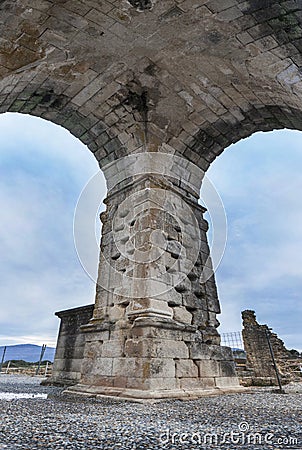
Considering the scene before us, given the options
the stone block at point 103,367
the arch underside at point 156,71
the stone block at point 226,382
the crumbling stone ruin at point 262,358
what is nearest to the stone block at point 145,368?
the stone block at point 103,367

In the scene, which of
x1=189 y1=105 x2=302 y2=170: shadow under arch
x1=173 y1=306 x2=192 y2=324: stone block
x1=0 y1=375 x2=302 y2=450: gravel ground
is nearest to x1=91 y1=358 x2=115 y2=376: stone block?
x1=0 y1=375 x2=302 y2=450: gravel ground

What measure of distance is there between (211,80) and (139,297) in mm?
3612

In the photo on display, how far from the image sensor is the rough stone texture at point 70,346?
7355mm

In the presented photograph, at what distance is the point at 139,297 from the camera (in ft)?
14.9

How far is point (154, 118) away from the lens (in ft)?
18.5

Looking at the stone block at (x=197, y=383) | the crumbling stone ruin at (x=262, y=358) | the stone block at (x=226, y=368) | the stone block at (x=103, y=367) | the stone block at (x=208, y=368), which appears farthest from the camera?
the crumbling stone ruin at (x=262, y=358)

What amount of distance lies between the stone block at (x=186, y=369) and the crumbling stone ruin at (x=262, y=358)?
5.52 meters

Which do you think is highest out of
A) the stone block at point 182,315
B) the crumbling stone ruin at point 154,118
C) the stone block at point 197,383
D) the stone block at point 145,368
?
the crumbling stone ruin at point 154,118

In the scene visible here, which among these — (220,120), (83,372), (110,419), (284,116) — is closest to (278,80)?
(284,116)

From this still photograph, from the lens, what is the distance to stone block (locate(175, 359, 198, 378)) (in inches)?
167
